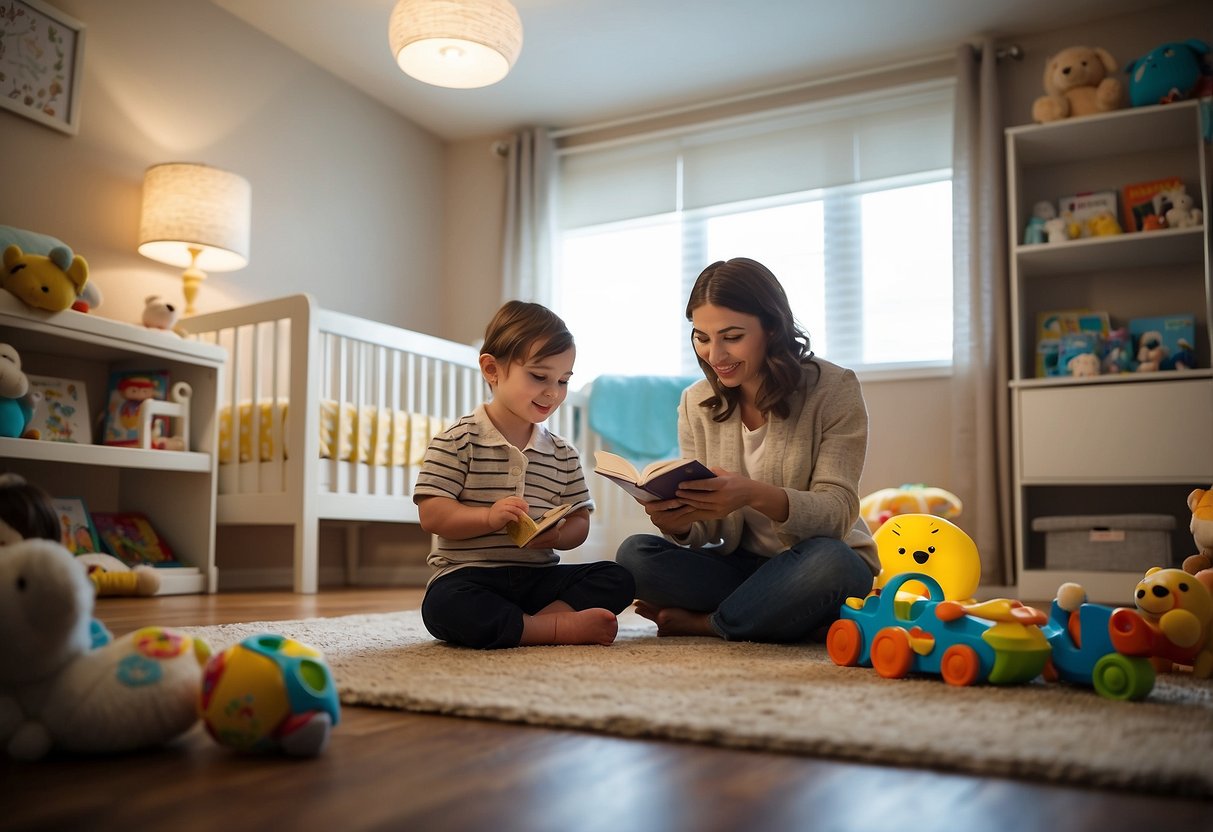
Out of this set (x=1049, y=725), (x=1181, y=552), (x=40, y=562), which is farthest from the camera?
(x=1181, y=552)

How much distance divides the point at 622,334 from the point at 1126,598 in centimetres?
212

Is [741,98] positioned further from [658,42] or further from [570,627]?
[570,627]

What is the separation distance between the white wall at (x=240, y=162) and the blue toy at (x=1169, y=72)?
9.08ft

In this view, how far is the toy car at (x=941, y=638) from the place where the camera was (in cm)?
101

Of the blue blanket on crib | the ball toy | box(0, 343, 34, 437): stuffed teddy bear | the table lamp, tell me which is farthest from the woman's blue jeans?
the blue blanket on crib

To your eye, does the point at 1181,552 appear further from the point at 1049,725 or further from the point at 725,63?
the point at 1049,725

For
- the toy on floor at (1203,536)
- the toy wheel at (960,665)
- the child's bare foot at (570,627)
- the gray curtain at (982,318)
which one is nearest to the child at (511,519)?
the child's bare foot at (570,627)

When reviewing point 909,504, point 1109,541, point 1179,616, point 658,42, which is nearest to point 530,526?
point 1179,616

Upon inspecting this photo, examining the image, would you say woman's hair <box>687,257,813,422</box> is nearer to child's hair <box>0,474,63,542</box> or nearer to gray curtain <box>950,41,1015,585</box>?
child's hair <box>0,474,63,542</box>

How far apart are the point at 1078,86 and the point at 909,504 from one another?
4.61ft

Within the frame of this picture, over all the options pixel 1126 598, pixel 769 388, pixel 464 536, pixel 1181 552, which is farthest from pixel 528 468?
pixel 1181 552

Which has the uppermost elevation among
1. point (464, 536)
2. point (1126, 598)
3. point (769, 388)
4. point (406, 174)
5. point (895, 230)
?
point (406, 174)

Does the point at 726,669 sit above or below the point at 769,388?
below

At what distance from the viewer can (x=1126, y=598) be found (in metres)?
2.65
